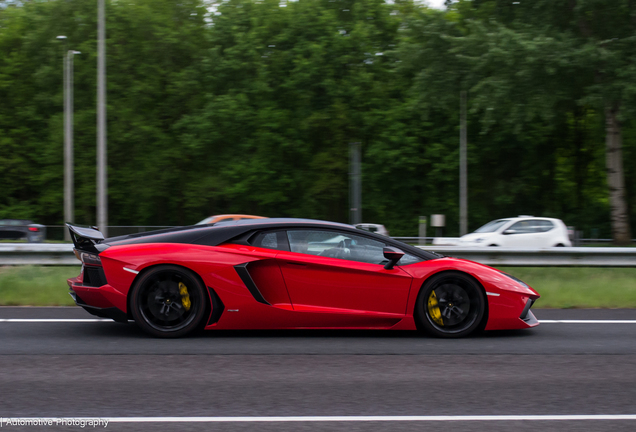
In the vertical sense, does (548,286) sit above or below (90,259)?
below

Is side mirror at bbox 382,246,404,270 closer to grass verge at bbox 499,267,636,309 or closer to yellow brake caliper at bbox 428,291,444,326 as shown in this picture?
yellow brake caliper at bbox 428,291,444,326

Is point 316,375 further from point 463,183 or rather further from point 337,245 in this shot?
point 463,183

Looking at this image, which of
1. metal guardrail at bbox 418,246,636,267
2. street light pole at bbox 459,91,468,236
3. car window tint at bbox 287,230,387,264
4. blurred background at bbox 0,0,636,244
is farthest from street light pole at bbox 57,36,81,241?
car window tint at bbox 287,230,387,264

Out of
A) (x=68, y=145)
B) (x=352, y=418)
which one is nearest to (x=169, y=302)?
(x=352, y=418)

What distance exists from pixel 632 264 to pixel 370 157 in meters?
22.0

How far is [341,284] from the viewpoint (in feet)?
21.0

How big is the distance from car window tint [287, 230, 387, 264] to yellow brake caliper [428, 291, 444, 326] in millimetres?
570

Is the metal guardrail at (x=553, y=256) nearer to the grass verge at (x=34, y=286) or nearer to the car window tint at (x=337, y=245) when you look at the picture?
the car window tint at (x=337, y=245)

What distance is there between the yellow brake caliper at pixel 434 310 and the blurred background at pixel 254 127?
25.4 meters

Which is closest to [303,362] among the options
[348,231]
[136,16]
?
[348,231]

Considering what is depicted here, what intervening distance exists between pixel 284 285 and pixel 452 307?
1.63 metres

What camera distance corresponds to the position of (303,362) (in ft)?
18.2

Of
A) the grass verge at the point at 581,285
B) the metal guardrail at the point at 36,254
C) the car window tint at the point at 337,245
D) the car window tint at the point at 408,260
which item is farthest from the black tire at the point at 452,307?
the metal guardrail at the point at 36,254

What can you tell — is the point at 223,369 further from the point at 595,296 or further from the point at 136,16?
the point at 136,16
